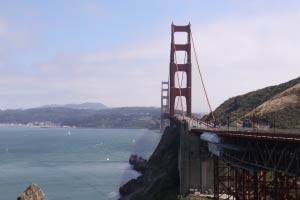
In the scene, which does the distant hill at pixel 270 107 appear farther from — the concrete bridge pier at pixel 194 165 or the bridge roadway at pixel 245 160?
the bridge roadway at pixel 245 160

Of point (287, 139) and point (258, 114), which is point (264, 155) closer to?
point (287, 139)

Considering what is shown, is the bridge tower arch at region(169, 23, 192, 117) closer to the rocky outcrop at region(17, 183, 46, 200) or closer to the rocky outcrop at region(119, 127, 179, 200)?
the rocky outcrop at region(119, 127, 179, 200)

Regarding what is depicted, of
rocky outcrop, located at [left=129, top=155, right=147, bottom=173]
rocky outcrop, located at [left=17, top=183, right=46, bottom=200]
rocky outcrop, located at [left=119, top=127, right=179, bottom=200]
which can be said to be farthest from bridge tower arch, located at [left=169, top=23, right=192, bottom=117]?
rocky outcrop, located at [left=17, top=183, right=46, bottom=200]

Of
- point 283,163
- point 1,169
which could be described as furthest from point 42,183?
point 283,163

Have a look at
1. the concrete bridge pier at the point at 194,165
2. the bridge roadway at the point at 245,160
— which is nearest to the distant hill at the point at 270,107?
the concrete bridge pier at the point at 194,165

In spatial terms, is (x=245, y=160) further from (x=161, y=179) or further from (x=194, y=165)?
(x=161, y=179)

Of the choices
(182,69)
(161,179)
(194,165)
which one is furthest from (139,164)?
(194,165)

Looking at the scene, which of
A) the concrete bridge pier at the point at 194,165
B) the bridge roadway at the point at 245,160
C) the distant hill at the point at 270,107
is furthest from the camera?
the distant hill at the point at 270,107

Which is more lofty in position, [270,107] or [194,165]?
[270,107]
